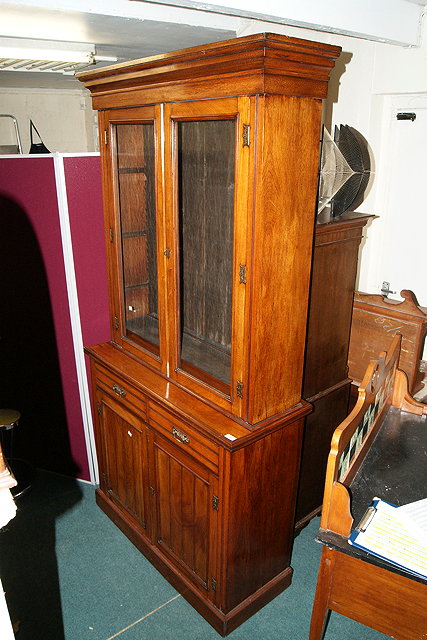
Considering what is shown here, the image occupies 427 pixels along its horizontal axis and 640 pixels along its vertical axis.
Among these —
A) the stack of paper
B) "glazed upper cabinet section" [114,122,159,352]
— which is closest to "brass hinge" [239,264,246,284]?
"glazed upper cabinet section" [114,122,159,352]

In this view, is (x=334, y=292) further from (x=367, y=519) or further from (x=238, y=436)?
(x=367, y=519)

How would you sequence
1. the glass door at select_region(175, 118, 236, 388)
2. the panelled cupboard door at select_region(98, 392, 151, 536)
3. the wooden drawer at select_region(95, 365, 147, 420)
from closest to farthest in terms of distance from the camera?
the glass door at select_region(175, 118, 236, 388)
the wooden drawer at select_region(95, 365, 147, 420)
the panelled cupboard door at select_region(98, 392, 151, 536)

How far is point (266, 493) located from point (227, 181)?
1.21 m

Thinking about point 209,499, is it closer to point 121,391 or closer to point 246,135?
point 121,391

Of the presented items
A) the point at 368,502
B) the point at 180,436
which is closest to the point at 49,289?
the point at 180,436

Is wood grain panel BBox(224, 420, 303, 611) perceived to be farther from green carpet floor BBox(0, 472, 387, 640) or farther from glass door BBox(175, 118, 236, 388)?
glass door BBox(175, 118, 236, 388)

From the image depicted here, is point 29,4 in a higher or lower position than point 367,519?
higher

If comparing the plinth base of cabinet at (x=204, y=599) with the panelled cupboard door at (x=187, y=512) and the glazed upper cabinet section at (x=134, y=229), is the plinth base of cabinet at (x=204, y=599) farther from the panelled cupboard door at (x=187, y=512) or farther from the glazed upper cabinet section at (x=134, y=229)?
the glazed upper cabinet section at (x=134, y=229)

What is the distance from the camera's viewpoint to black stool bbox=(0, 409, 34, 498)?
113 inches

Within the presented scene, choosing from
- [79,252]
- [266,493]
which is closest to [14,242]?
[79,252]

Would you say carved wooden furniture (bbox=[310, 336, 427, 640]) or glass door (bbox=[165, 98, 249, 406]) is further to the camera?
glass door (bbox=[165, 98, 249, 406])

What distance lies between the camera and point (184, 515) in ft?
7.21

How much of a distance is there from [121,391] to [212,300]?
637mm

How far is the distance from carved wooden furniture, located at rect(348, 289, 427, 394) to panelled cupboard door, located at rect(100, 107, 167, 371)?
3.28ft
